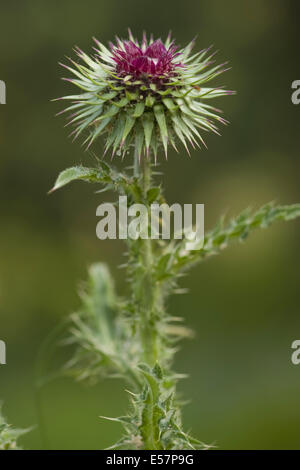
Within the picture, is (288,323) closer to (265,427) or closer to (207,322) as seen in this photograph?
(207,322)

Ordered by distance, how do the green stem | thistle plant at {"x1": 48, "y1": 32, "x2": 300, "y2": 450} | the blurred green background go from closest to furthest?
1. thistle plant at {"x1": 48, "y1": 32, "x2": 300, "y2": 450}
2. the green stem
3. the blurred green background

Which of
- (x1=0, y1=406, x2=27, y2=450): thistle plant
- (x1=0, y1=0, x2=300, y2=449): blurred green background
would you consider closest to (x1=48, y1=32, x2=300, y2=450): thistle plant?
(x1=0, y1=406, x2=27, y2=450): thistle plant

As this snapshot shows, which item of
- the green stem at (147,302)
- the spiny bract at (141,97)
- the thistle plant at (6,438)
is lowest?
the thistle plant at (6,438)

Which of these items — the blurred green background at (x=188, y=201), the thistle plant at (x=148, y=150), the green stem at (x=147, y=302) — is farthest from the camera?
the blurred green background at (x=188, y=201)

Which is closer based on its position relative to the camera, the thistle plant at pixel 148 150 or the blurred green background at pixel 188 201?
the thistle plant at pixel 148 150

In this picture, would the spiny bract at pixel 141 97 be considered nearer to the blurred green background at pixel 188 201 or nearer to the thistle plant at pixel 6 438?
the thistle plant at pixel 6 438

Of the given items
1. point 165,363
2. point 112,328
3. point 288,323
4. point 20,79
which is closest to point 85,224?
point 20,79

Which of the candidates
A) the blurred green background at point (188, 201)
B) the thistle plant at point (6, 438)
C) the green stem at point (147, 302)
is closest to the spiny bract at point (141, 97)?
the green stem at point (147, 302)

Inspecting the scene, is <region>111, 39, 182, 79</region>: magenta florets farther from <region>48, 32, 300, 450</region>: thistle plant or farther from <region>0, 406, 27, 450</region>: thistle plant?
<region>0, 406, 27, 450</region>: thistle plant
